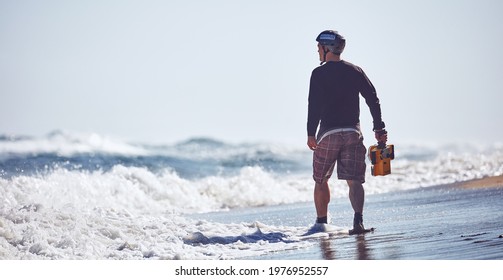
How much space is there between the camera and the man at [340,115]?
216 inches

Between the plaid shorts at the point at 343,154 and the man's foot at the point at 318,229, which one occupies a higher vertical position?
the plaid shorts at the point at 343,154

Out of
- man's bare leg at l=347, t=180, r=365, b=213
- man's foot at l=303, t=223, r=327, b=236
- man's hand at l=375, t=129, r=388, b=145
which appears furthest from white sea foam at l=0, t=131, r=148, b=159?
man's hand at l=375, t=129, r=388, b=145

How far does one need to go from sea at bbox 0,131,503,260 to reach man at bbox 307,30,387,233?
485 millimetres

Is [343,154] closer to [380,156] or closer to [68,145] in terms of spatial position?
[380,156]

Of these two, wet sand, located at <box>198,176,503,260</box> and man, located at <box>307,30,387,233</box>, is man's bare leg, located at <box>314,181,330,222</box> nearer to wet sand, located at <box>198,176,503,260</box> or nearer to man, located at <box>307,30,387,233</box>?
man, located at <box>307,30,387,233</box>

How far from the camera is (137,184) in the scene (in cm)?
966

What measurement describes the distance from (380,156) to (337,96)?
46 cm

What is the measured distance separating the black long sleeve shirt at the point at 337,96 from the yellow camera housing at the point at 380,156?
0.13 meters

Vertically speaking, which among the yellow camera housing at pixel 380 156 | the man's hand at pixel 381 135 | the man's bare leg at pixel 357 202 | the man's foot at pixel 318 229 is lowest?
the man's foot at pixel 318 229

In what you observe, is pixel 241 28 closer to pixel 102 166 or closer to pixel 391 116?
pixel 391 116

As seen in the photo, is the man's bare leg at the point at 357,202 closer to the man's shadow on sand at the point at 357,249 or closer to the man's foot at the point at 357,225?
the man's foot at the point at 357,225

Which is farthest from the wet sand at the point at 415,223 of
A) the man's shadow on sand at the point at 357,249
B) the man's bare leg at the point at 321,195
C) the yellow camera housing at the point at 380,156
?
the yellow camera housing at the point at 380,156

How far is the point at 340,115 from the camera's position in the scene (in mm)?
5480

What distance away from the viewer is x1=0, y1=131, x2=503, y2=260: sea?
17.0 ft
